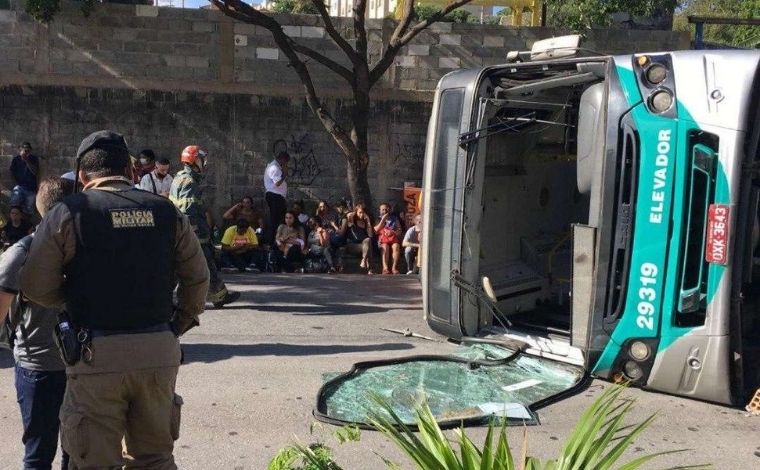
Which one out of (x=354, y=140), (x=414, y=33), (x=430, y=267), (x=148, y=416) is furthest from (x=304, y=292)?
(x=148, y=416)

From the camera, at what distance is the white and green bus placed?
18.1 ft

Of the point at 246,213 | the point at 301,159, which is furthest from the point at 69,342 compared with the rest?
the point at 301,159

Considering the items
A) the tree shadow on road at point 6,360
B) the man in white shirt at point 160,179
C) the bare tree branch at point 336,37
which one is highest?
the bare tree branch at point 336,37

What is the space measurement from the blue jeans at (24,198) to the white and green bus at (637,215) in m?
8.01

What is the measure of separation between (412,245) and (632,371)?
6.53 meters

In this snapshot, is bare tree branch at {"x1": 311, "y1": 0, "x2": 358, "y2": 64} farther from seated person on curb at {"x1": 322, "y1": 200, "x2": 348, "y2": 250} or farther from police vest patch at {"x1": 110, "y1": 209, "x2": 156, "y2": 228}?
police vest patch at {"x1": 110, "y1": 209, "x2": 156, "y2": 228}

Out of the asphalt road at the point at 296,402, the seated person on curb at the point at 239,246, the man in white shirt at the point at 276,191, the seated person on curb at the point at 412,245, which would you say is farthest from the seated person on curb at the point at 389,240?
the asphalt road at the point at 296,402

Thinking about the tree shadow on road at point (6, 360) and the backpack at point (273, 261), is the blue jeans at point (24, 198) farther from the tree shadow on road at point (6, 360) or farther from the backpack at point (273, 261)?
the tree shadow on road at point (6, 360)

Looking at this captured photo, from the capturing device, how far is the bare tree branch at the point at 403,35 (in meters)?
13.5

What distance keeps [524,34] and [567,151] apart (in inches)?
307

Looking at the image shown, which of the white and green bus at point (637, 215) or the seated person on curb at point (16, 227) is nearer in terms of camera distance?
the white and green bus at point (637, 215)

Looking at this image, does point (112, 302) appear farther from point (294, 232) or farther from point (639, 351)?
point (294, 232)

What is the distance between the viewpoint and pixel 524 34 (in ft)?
49.2

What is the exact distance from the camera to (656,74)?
228 inches
